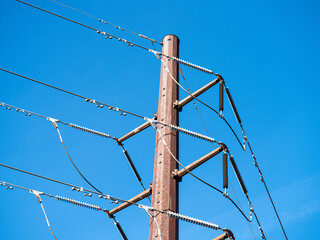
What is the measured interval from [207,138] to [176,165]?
1324mm

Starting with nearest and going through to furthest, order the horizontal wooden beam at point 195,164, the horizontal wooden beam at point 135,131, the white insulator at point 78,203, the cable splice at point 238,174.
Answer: the white insulator at point 78,203 → the horizontal wooden beam at point 195,164 → the cable splice at point 238,174 → the horizontal wooden beam at point 135,131

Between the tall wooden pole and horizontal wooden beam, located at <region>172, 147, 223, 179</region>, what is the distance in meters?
0.15

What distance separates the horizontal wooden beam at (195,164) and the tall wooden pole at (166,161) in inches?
6.0

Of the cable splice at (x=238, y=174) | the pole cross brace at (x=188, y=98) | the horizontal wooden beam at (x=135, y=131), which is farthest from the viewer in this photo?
the horizontal wooden beam at (x=135, y=131)

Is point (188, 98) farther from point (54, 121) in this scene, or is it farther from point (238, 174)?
point (54, 121)

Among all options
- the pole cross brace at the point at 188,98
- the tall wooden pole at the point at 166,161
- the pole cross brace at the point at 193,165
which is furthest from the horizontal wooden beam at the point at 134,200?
the pole cross brace at the point at 188,98

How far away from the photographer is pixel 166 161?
11219 mm

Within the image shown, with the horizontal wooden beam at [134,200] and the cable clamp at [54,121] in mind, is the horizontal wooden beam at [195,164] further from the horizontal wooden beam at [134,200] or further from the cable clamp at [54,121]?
the cable clamp at [54,121]

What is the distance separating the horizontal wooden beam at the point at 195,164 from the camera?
430 inches

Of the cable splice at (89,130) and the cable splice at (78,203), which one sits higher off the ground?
the cable splice at (89,130)

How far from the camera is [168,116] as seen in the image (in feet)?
40.1

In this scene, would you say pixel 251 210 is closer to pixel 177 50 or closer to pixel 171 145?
pixel 171 145

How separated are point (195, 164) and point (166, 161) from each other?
64cm

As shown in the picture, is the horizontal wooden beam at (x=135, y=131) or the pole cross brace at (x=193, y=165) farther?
the horizontal wooden beam at (x=135, y=131)
